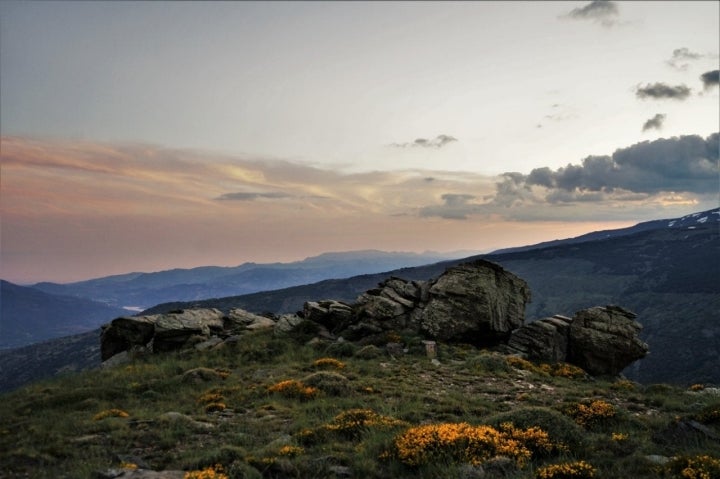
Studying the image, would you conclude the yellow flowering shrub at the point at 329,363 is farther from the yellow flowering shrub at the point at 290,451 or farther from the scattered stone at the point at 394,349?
the yellow flowering shrub at the point at 290,451

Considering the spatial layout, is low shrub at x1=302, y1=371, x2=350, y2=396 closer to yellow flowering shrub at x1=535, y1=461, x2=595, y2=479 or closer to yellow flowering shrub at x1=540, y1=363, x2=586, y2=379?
yellow flowering shrub at x1=535, y1=461, x2=595, y2=479

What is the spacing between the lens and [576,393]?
21.2m

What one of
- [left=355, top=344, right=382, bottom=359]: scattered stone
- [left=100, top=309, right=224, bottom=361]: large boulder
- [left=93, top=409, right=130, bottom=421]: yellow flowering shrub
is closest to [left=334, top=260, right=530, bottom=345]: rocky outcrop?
[left=355, top=344, right=382, bottom=359]: scattered stone

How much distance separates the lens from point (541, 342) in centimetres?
3366

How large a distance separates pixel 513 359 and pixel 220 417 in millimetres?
19582

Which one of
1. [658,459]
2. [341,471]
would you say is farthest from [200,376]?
[658,459]

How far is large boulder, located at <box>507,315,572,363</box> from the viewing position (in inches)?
1303

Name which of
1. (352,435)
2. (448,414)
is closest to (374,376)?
(448,414)

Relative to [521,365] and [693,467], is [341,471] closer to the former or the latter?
[693,467]

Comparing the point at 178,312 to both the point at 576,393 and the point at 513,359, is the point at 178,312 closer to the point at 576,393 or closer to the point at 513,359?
the point at 513,359

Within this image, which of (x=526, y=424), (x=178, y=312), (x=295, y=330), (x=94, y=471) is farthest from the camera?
(x=178, y=312)

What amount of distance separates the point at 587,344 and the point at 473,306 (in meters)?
9.30

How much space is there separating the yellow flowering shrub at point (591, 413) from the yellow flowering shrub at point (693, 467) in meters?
5.05

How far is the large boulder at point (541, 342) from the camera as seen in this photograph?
1303 inches
